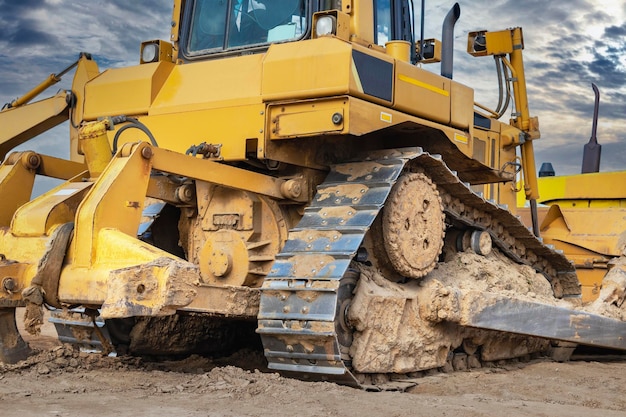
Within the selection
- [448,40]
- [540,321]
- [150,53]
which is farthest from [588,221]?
[150,53]

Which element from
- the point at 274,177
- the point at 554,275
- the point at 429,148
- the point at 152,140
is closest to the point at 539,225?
the point at 554,275

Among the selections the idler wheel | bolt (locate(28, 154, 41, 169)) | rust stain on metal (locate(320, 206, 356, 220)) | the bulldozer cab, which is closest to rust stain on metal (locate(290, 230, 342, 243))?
rust stain on metal (locate(320, 206, 356, 220))

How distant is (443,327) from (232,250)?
1.65 meters

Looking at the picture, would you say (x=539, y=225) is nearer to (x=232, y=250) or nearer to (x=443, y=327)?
(x=443, y=327)

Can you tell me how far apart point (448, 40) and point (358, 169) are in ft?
6.39

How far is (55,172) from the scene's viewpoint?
732cm

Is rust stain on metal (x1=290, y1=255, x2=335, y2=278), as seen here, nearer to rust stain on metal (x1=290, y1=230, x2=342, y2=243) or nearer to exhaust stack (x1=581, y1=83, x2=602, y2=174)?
rust stain on metal (x1=290, y1=230, x2=342, y2=243)

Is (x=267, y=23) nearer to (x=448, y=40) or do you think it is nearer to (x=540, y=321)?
(x=448, y=40)

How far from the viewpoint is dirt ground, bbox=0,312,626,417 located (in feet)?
16.4

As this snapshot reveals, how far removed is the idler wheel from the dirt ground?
0.85 meters

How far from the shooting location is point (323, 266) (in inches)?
232

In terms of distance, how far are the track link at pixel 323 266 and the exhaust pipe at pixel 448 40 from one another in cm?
132

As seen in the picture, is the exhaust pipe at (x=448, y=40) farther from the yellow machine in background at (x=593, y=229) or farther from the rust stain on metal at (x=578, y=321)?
the yellow machine in background at (x=593, y=229)

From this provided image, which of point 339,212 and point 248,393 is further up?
point 339,212
